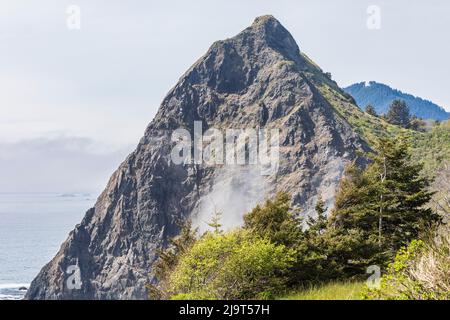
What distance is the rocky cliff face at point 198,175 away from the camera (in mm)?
137500

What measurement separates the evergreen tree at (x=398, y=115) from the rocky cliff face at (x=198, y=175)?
2958 cm

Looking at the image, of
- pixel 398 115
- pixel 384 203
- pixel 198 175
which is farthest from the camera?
pixel 398 115

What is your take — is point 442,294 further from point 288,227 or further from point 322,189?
point 322,189

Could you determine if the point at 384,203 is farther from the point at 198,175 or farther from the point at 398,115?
the point at 398,115

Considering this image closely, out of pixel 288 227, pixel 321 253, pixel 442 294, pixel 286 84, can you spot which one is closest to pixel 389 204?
pixel 321 253

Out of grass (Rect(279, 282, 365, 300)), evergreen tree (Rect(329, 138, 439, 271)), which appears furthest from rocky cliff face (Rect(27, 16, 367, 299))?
grass (Rect(279, 282, 365, 300))

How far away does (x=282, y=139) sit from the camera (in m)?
146

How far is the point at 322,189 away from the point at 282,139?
24547mm

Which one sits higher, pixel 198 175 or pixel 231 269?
pixel 231 269

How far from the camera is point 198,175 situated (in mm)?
153375

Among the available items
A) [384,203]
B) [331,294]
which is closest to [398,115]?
[384,203]

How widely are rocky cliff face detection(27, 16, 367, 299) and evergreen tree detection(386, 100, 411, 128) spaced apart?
2958 cm

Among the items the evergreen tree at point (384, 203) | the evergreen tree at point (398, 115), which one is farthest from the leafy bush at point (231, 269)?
the evergreen tree at point (398, 115)

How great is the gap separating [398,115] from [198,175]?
7590 cm
